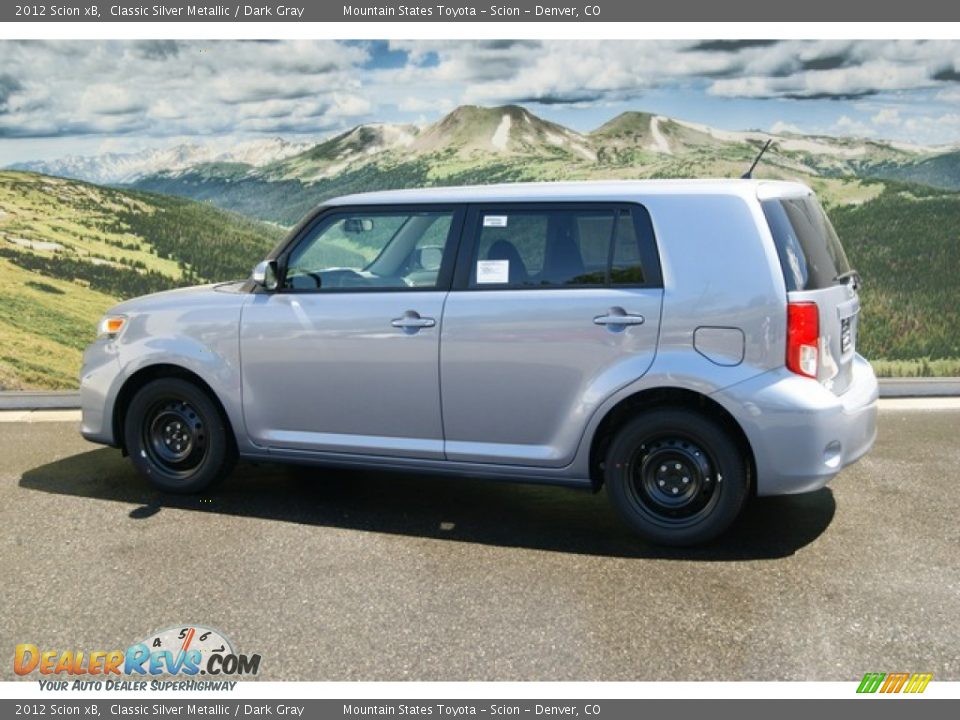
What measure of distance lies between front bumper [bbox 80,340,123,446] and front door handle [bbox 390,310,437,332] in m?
1.76

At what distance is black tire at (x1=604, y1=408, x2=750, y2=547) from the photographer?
490cm

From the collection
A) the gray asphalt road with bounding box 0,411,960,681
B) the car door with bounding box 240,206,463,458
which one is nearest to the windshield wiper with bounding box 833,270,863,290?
the gray asphalt road with bounding box 0,411,960,681

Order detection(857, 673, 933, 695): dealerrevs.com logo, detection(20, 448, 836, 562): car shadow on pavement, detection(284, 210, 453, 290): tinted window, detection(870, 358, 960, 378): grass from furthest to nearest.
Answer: detection(870, 358, 960, 378): grass → detection(284, 210, 453, 290): tinted window → detection(20, 448, 836, 562): car shadow on pavement → detection(857, 673, 933, 695): dealerrevs.com logo

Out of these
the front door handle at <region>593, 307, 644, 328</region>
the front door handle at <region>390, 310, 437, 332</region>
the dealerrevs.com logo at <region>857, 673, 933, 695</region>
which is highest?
the front door handle at <region>593, 307, 644, 328</region>

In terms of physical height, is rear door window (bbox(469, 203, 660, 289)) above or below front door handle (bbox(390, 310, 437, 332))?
above

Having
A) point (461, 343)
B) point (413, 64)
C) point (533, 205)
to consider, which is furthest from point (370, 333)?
point (413, 64)

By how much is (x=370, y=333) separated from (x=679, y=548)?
72.8 inches

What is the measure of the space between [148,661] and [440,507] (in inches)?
86.6

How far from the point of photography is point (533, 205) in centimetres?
531

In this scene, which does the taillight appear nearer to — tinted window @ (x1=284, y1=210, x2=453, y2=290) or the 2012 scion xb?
the 2012 scion xb

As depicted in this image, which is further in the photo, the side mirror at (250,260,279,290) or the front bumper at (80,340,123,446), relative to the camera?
the front bumper at (80,340,123,446)

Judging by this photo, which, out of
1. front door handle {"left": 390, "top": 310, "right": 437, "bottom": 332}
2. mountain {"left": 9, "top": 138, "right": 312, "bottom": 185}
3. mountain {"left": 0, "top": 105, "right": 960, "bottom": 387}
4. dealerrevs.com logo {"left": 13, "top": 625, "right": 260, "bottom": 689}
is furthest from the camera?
mountain {"left": 9, "top": 138, "right": 312, "bottom": 185}

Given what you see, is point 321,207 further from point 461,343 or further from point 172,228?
point 172,228

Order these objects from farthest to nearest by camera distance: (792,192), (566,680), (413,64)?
(413,64) < (792,192) < (566,680)
